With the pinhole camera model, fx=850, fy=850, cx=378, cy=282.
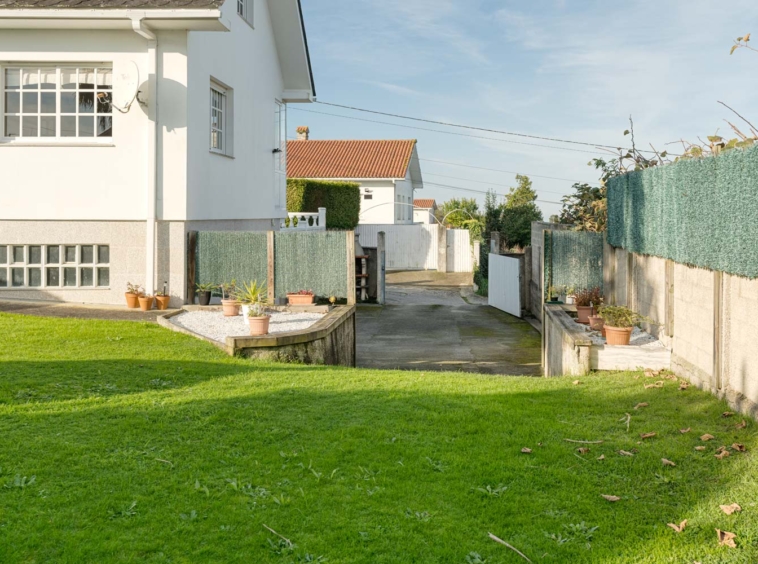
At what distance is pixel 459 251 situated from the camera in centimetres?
4306

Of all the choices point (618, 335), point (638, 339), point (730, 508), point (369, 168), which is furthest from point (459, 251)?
point (730, 508)

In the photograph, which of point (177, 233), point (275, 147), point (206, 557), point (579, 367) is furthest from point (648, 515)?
point (275, 147)

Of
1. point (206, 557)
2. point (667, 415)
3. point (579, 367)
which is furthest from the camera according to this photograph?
point (579, 367)

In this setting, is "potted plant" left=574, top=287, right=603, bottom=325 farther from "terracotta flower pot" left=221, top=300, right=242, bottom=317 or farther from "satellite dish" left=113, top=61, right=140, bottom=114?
"satellite dish" left=113, top=61, right=140, bottom=114

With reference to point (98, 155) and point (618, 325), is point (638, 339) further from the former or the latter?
point (98, 155)

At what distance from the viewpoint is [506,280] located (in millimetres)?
25328

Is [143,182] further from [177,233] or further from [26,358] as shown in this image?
[26,358]

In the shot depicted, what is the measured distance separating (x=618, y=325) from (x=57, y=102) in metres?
11.2

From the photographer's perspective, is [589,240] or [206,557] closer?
[206,557]

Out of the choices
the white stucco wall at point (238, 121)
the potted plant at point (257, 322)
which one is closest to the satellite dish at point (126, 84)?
the white stucco wall at point (238, 121)

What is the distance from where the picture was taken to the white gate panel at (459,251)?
140 feet

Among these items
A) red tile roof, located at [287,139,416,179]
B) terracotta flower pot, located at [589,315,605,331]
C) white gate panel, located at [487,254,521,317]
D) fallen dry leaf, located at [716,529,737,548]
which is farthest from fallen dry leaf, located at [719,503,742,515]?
red tile roof, located at [287,139,416,179]

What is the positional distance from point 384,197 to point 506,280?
24501 mm

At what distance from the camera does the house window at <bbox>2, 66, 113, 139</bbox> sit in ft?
53.2
